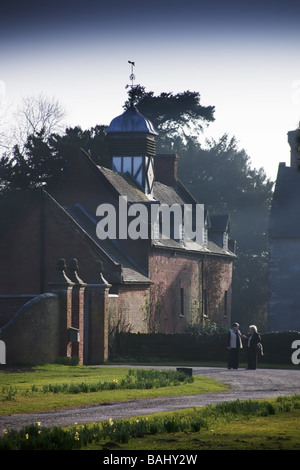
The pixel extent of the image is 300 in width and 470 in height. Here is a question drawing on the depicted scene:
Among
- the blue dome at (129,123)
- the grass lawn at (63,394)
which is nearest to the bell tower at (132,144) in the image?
the blue dome at (129,123)

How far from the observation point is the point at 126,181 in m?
52.6

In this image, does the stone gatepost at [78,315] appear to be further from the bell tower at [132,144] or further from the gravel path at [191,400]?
the bell tower at [132,144]

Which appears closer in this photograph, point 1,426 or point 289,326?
point 1,426

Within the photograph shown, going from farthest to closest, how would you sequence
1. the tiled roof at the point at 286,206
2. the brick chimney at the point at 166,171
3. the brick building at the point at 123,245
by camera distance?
the brick chimney at the point at 166,171 → the tiled roof at the point at 286,206 → the brick building at the point at 123,245

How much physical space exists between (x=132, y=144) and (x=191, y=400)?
32.6 m

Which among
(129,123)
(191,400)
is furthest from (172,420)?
(129,123)

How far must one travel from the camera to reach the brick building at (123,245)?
1700 inches

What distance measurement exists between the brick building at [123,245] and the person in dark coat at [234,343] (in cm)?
563

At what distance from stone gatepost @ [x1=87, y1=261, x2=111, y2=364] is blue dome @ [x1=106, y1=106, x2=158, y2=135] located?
18.1 metres

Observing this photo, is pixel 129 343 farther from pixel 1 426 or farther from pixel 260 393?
pixel 1 426

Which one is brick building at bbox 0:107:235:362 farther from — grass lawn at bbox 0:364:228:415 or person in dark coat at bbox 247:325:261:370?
person in dark coat at bbox 247:325:261:370

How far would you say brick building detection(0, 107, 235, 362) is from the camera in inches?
1700

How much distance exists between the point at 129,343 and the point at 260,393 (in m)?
15.8
